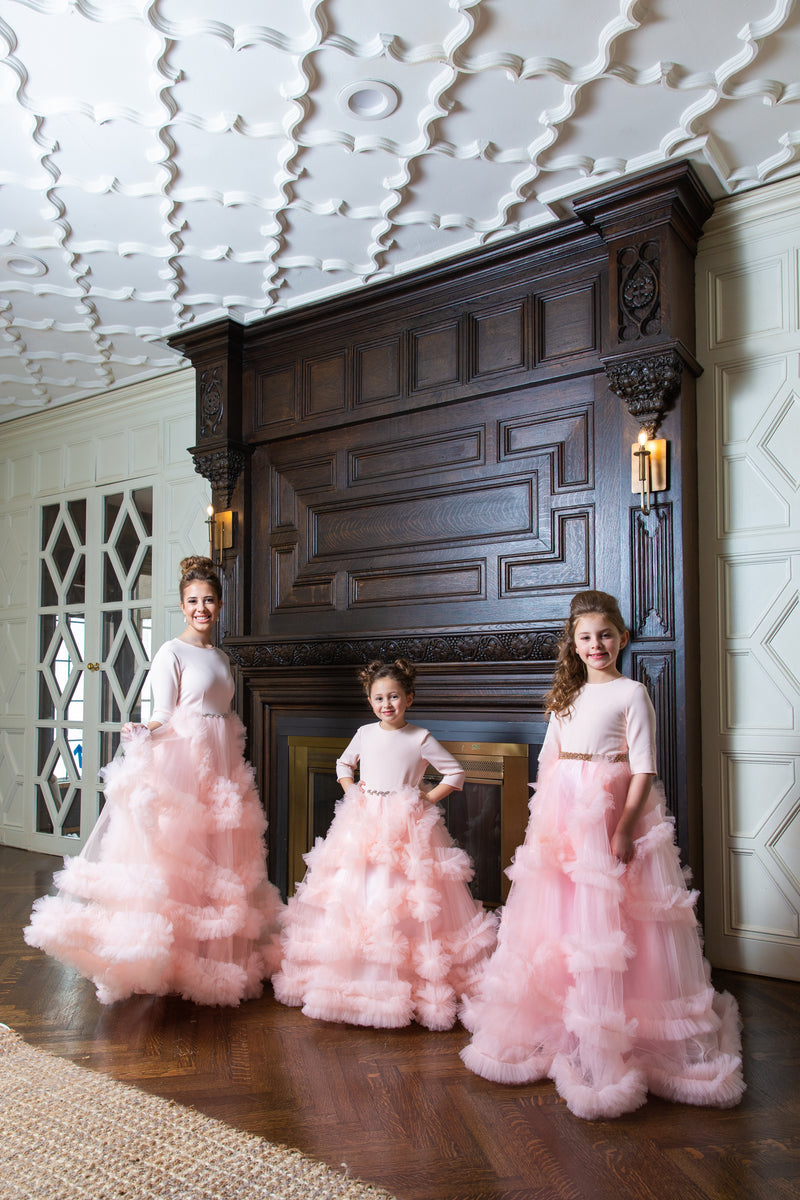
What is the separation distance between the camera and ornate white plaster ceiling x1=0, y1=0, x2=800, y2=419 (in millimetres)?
2734

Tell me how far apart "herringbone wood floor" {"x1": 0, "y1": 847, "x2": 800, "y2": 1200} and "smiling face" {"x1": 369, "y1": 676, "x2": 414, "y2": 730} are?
1065mm

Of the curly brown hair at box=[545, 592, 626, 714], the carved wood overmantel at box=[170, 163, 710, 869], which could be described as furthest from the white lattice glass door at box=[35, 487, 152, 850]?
the curly brown hair at box=[545, 592, 626, 714]

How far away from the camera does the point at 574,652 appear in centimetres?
284

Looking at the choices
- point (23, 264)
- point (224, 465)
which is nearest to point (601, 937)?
point (224, 465)

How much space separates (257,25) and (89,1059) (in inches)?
129

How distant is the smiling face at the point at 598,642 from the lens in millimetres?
2711

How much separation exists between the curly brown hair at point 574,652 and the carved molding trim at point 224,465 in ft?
8.95

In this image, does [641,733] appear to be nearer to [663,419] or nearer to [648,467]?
[648,467]

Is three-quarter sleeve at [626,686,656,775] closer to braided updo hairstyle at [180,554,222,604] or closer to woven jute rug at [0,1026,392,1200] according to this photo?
woven jute rug at [0,1026,392,1200]

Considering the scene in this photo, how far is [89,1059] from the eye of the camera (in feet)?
8.73

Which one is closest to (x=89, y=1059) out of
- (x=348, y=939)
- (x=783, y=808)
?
(x=348, y=939)

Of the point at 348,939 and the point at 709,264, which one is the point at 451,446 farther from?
the point at 348,939

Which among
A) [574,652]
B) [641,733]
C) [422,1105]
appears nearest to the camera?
[422,1105]

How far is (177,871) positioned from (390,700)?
1.01m
